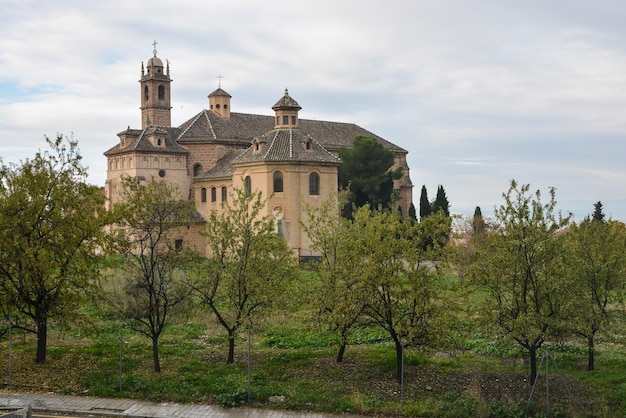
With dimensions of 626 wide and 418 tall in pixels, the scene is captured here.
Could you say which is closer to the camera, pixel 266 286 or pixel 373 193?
pixel 266 286

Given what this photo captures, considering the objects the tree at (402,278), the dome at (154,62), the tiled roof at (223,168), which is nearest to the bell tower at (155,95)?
the dome at (154,62)

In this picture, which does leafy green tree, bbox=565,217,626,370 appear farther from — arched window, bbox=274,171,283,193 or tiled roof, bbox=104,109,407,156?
tiled roof, bbox=104,109,407,156

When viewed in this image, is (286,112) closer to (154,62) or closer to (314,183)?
(314,183)

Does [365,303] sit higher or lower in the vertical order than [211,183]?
lower

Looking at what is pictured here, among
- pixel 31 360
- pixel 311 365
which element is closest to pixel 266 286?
pixel 311 365

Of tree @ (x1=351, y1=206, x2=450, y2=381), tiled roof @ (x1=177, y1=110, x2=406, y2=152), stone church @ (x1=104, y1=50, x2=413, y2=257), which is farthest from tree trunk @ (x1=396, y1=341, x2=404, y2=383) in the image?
tiled roof @ (x1=177, y1=110, x2=406, y2=152)

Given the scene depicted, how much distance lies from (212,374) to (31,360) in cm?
561

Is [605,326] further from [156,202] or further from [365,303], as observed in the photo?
[156,202]

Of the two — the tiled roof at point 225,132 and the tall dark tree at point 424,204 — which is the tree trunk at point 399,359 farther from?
the tall dark tree at point 424,204

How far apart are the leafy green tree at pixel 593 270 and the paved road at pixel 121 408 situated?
675cm

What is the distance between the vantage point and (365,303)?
19672 mm

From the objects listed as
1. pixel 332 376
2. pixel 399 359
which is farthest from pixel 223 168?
pixel 399 359

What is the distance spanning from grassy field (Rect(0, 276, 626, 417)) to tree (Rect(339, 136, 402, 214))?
3968 cm

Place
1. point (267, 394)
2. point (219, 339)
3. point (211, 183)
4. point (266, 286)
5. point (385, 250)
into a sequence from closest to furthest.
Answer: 1. point (267, 394)
2. point (385, 250)
3. point (266, 286)
4. point (219, 339)
5. point (211, 183)
